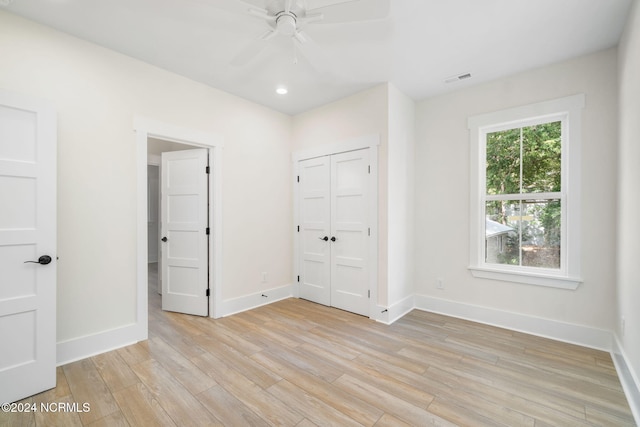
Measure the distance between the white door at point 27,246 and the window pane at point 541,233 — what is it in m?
4.46

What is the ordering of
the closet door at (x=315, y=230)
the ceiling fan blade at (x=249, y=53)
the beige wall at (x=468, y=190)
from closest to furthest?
the ceiling fan blade at (x=249, y=53) → the beige wall at (x=468, y=190) → the closet door at (x=315, y=230)

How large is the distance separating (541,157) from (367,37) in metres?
2.29

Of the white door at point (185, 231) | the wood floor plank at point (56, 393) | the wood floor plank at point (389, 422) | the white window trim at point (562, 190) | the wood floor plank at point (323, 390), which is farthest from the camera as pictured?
the white door at point (185, 231)

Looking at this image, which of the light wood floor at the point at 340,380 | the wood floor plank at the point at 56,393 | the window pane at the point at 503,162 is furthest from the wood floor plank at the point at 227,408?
the window pane at the point at 503,162

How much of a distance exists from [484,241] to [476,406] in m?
2.04

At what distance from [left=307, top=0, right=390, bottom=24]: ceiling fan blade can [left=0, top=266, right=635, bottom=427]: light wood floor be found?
108 inches

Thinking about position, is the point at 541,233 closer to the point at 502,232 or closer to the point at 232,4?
the point at 502,232

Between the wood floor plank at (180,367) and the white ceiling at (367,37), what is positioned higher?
the white ceiling at (367,37)

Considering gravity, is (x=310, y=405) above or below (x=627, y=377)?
below

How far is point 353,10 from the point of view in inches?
81.0

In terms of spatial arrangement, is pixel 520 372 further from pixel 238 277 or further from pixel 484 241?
pixel 238 277

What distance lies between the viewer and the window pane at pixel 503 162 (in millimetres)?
3199

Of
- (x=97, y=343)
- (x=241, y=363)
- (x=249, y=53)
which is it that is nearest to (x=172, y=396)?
(x=241, y=363)

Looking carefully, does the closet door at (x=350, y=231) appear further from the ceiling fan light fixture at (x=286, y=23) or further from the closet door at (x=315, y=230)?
the ceiling fan light fixture at (x=286, y=23)
